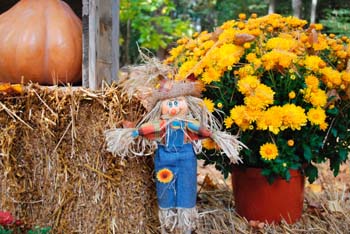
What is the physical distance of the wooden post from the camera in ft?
5.80

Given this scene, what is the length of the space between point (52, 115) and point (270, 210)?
96 centimetres

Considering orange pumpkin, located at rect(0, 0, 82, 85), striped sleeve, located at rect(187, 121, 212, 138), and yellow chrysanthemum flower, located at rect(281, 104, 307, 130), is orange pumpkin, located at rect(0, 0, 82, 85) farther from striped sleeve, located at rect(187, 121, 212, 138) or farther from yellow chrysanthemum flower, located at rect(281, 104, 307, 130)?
yellow chrysanthemum flower, located at rect(281, 104, 307, 130)

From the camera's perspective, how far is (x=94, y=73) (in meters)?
1.79

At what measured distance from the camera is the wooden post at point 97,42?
1.77m

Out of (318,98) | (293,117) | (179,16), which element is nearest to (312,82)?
(318,98)

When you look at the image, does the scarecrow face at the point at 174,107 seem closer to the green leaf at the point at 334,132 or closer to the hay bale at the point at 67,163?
the hay bale at the point at 67,163

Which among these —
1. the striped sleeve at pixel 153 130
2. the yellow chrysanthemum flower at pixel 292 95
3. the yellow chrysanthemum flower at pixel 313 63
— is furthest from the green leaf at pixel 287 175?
the striped sleeve at pixel 153 130

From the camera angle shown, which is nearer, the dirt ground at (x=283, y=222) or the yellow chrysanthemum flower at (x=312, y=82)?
the yellow chrysanthemum flower at (x=312, y=82)

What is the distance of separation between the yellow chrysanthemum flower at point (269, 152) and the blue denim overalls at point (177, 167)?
28 centimetres

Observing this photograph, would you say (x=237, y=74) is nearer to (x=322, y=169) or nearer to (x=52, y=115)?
(x=52, y=115)

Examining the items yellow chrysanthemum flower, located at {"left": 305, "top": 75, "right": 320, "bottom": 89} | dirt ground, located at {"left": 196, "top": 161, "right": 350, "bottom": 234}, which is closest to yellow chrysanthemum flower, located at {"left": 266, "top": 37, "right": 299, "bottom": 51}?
yellow chrysanthemum flower, located at {"left": 305, "top": 75, "right": 320, "bottom": 89}

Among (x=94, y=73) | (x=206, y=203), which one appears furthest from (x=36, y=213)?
(x=206, y=203)

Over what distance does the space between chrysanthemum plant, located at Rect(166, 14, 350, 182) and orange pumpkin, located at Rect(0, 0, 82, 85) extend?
0.44m

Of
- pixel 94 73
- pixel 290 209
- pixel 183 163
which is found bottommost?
pixel 290 209
